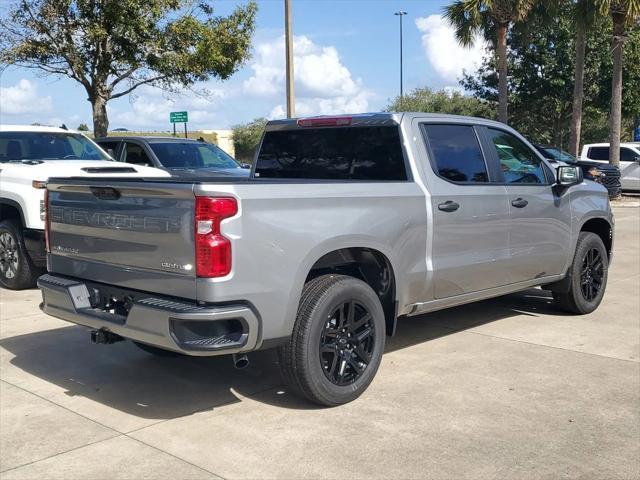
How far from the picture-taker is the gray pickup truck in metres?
3.91

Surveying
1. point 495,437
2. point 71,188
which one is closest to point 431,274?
point 495,437

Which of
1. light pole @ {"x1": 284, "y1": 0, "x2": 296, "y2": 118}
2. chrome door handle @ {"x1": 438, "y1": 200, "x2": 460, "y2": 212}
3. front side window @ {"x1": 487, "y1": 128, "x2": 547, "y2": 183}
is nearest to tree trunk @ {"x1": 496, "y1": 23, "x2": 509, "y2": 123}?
light pole @ {"x1": 284, "y1": 0, "x2": 296, "y2": 118}

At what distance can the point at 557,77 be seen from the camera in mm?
30078

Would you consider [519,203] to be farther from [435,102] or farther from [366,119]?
[435,102]

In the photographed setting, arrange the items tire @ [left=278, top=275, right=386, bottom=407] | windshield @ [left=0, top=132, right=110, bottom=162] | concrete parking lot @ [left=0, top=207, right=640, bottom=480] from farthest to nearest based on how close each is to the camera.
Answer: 1. windshield @ [left=0, top=132, right=110, bottom=162]
2. tire @ [left=278, top=275, right=386, bottom=407]
3. concrete parking lot @ [left=0, top=207, right=640, bottom=480]

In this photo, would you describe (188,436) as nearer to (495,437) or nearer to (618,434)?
(495,437)

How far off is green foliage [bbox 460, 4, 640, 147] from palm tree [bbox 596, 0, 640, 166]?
19.7 ft

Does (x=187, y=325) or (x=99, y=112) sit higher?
(x=99, y=112)

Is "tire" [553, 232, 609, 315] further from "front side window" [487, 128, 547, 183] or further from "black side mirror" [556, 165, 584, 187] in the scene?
"front side window" [487, 128, 547, 183]

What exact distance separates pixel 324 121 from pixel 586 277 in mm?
3299

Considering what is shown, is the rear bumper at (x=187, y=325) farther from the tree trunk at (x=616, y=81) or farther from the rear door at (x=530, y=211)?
the tree trunk at (x=616, y=81)

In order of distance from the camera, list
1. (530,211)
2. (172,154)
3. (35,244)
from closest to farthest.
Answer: (530,211)
(35,244)
(172,154)

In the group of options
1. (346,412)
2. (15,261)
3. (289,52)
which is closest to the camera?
(346,412)

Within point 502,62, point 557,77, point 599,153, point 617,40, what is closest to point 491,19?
point 502,62
